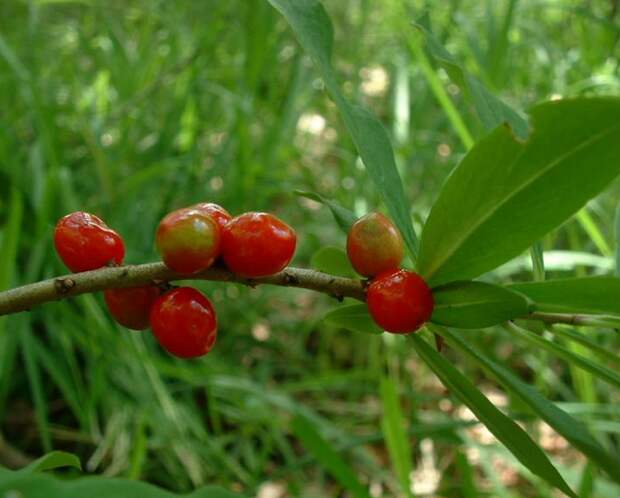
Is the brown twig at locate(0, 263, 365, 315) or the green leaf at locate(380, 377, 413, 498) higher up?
the brown twig at locate(0, 263, 365, 315)

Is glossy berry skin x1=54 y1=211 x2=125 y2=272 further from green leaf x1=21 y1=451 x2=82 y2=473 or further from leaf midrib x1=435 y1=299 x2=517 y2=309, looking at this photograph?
leaf midrib x1=435 y1=299 x2=517 y2=309

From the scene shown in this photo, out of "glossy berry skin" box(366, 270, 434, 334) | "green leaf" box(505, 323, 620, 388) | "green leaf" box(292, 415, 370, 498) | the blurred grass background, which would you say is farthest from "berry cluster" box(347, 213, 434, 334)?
the blurred grass background

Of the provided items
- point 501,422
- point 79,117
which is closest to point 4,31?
point 79,117

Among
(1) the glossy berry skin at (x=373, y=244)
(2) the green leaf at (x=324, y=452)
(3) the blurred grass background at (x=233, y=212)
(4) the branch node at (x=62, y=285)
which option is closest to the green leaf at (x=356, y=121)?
(1) the glossy berry skin at (x=373, y=244)

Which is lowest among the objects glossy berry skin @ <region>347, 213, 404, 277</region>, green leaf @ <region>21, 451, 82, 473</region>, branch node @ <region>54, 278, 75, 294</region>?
green leaf @ <region>21, 451, 82, 473</region>

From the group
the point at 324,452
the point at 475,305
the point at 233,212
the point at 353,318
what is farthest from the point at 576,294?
the point at 233,212

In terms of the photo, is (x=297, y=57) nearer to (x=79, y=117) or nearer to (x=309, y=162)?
(x=79, y=117)

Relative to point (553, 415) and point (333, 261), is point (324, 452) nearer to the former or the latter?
point (333, 261)
